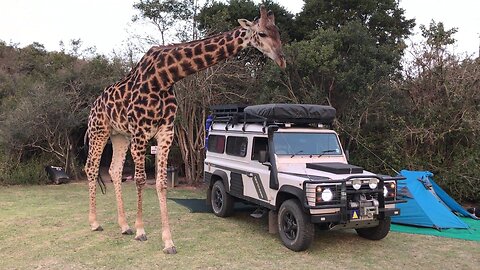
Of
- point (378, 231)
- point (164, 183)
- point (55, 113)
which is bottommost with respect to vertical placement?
point (378, 231)

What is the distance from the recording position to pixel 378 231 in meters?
6.53

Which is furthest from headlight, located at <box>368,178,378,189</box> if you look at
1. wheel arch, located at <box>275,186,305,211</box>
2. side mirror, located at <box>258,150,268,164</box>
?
side mirror, located at <box>258,150,268,164</box>

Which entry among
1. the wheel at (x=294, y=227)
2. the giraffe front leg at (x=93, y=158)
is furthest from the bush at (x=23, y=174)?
the wheel at (x=294, y=227)

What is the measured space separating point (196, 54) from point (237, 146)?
2169mm

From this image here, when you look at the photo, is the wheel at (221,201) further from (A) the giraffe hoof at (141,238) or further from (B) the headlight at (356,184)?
(B) the headlight at (356,184)

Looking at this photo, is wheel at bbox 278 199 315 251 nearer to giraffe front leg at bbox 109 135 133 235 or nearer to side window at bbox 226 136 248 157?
side window at bbox 226 136 248 157

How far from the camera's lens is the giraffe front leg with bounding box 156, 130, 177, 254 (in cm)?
603

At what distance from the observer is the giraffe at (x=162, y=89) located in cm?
601

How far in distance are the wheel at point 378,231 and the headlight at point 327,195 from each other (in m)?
1.30

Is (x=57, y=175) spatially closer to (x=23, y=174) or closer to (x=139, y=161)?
(x=23, y=174)

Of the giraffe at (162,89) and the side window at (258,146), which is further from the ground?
the giraffe at (162,89)

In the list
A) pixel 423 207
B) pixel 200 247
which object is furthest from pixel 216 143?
pixel 423 207

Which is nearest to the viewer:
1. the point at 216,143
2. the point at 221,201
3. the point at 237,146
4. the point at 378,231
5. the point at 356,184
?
the point at 356,184

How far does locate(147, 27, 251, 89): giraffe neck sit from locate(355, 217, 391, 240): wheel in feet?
11.3
